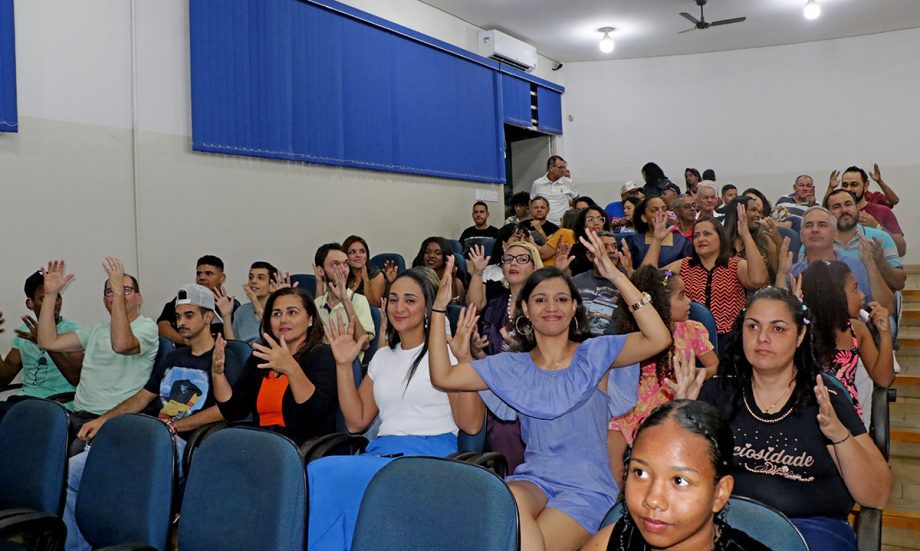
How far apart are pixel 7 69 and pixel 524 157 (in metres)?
7.08

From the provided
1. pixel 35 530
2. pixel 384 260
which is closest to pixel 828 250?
pixel 35 530

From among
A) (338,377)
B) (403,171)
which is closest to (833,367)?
(338,377)

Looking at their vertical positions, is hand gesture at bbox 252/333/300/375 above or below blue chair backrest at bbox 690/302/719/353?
below

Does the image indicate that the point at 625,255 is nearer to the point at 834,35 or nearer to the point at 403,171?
the point at 403,171

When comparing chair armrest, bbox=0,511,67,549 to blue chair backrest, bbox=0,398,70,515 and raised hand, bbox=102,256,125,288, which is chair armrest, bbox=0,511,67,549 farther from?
raised hand, bbox=102,256,125,288

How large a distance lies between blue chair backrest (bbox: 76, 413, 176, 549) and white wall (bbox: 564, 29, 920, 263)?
8.66 meters

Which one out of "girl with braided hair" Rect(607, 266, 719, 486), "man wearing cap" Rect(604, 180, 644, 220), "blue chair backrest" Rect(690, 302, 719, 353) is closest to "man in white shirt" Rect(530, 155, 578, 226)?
"man wearing cap" Rect(604, 180, 644, 220)

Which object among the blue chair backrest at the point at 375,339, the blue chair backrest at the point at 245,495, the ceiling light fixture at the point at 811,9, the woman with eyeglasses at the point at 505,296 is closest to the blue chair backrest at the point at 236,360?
the blue chair backrest at the point at 375,339

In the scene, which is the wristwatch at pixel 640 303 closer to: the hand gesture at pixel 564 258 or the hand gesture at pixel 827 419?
the hand gesture at pixel 827 419

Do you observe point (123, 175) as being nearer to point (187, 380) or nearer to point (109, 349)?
point (109, 349)

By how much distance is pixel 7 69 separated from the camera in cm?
420

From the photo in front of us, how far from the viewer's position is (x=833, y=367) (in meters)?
2.65

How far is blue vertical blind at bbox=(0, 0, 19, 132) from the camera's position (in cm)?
416

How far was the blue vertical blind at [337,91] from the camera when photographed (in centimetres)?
535
